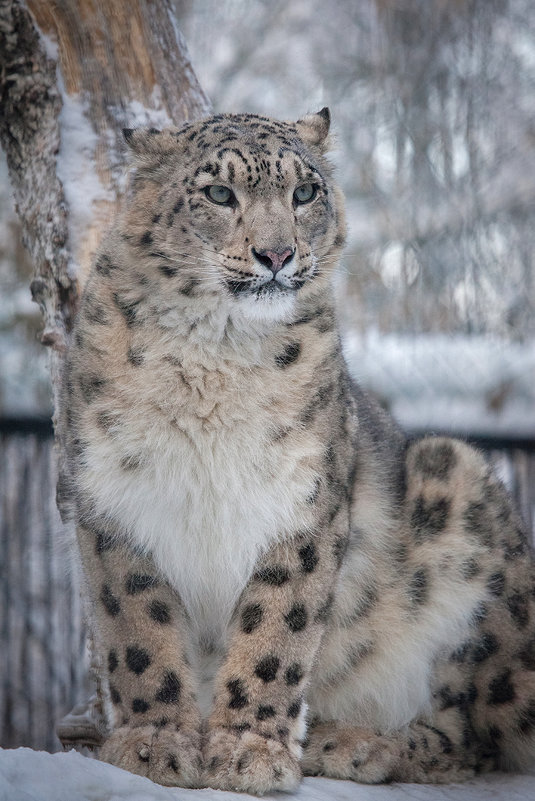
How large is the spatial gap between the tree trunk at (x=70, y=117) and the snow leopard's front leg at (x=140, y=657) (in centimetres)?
99

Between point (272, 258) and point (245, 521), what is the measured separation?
70 centimetres

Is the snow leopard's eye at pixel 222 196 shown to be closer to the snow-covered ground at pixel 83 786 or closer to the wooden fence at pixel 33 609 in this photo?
the snow-covered ground at pixel 83 786

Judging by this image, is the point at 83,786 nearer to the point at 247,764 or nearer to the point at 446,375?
the point at 247,764

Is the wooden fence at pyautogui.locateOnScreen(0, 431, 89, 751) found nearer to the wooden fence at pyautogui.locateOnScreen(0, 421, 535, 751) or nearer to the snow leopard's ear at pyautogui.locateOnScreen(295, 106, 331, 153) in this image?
the wooden fence at pyautogui.locateOnScreen(0, 421, 535, 751)

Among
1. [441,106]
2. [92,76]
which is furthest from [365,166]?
[92,76]

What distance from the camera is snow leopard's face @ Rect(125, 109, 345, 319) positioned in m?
2.61

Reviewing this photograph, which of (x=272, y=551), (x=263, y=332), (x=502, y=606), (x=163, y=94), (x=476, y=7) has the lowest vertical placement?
(x=502, y=606)

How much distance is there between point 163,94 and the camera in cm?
379

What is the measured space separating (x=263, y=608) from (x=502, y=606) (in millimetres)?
846

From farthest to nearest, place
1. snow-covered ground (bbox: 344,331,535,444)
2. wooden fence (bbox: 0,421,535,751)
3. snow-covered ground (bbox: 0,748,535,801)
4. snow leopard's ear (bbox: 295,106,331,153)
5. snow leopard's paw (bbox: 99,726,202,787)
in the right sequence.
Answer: wooden fence (bbox: 0,421,535,751) < snow-covered ground (bbox: 344,331,535,444) < snow leopard's ear (bbox: 295,106,331,153) < snow leopard's paw (bbox: 99,726,202,787) < snow-covered ground (bbox: 0,748,535,801)

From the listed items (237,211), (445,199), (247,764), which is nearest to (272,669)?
(247,764)

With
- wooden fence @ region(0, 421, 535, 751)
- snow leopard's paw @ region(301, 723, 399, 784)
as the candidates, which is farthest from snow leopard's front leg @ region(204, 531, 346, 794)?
wooden fence @ region(0, 421, 535, 751)

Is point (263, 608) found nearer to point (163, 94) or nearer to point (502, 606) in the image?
point (502, 606)

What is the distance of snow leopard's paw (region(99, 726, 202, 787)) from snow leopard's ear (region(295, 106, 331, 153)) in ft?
5.84
